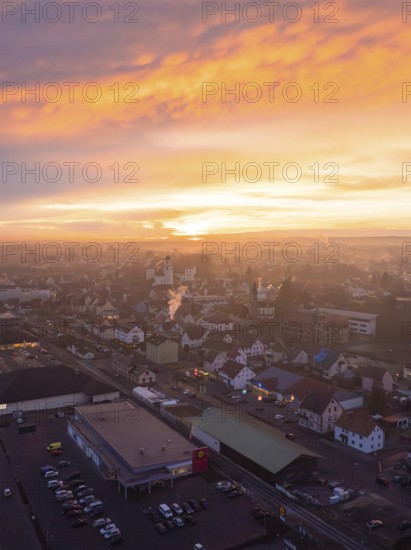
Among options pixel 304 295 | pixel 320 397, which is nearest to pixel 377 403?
pixel 320 397

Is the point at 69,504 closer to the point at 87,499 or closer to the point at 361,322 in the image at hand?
the point at 87,499

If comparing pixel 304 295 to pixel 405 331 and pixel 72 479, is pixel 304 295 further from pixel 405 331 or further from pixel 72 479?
pixel 72 479

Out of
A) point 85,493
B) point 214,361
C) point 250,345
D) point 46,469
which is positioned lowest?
point 85,493

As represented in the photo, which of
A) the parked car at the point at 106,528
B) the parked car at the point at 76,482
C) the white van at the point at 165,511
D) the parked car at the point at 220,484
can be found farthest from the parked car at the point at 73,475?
the parked car at the point at 220,484

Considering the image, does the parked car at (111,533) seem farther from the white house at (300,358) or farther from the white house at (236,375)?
the white house at (300,358)

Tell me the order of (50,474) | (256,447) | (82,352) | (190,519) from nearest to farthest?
(190,519) < (50,474) < (256,447) < (82,352)

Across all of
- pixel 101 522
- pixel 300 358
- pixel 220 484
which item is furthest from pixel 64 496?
pixel 300 358

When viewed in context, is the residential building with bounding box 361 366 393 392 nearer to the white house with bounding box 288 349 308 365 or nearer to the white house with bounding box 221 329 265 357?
the white house with bounding box 288 349 308 365
